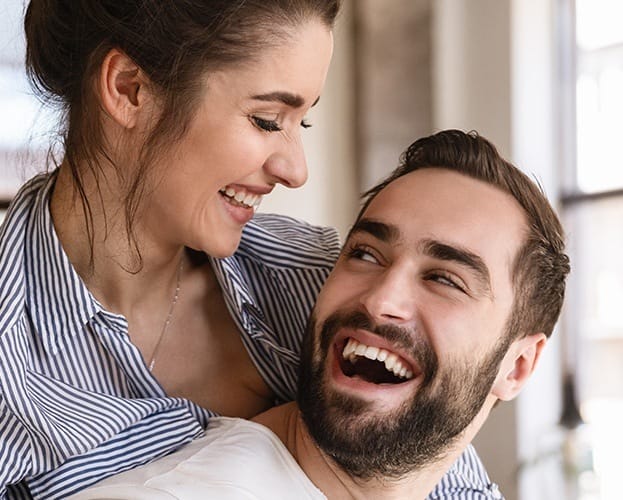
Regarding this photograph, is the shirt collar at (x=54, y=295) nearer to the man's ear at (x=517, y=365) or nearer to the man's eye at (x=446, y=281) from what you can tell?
the man's eye at (x=446, y=281)

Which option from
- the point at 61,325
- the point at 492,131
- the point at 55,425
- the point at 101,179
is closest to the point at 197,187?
the point at 101,179

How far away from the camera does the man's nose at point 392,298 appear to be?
1.59 meters

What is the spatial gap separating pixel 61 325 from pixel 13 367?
141mm

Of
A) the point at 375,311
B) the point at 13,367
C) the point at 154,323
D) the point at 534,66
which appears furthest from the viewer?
the point at 534,66

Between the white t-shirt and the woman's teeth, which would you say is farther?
the woman's teeth

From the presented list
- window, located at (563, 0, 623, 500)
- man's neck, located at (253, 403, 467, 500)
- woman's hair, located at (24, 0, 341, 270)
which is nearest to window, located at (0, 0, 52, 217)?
woman's hair, located at (24, 0, 341, 270)

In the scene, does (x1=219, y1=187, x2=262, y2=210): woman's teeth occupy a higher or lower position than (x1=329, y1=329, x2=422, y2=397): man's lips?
higher

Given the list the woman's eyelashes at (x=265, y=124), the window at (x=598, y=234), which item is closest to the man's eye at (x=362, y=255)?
the woman's eyelashes at (x=265, y=124)

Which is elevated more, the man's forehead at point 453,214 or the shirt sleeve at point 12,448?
the man's forehead at point 453,214

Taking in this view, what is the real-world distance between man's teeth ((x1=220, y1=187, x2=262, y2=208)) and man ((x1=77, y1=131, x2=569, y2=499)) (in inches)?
7.2

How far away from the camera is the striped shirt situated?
4.88ft

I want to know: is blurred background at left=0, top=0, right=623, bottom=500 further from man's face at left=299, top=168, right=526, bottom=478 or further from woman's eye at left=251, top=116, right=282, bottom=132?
woman's eye at left=251, top=116, right=282, bottom=132

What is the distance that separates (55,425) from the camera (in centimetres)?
148

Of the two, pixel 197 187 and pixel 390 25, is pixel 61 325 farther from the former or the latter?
pixel 390 25
